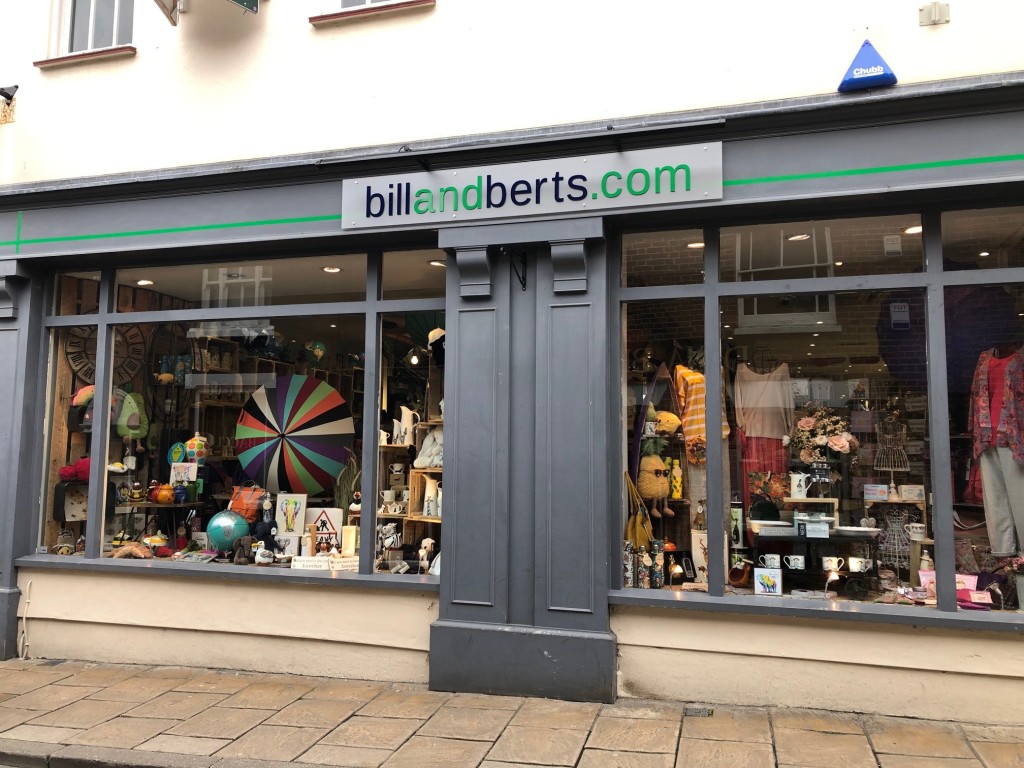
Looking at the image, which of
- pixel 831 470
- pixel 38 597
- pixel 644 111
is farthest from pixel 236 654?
pixel 644 111

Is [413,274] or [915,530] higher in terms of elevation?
[413,274]

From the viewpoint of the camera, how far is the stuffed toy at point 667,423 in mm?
5945

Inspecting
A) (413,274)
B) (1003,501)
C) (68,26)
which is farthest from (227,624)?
(1003,501)

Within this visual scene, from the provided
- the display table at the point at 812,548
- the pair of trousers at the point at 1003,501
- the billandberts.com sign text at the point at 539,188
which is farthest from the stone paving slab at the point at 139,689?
the pair of trousers at the point at 1003,501

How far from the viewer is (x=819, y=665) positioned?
5012mm

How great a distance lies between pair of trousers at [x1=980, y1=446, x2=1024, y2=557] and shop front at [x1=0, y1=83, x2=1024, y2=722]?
25 millimetres

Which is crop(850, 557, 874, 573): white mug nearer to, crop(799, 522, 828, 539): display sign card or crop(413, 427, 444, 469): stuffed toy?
crop(799, 522, 828, 539): display sign card

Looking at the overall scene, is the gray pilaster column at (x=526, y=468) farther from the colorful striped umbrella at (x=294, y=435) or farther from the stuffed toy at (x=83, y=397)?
the stuffed toy at (x=83, y=397)

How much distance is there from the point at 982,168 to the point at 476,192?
324cm

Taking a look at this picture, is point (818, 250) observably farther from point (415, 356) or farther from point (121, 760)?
point (121, 760)

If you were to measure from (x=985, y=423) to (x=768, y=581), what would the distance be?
5.87 feet

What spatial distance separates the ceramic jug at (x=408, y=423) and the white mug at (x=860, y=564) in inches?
134

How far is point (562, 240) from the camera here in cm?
545

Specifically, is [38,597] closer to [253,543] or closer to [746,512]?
[253,543]
